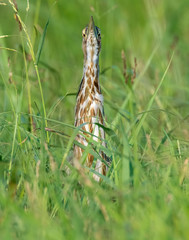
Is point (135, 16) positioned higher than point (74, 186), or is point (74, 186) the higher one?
point (135, 16)

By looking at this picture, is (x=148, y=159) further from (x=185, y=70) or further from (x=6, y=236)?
(x=185, y=70)

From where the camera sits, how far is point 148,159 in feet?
9.25

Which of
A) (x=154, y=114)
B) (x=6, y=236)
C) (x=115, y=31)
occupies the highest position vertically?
(x=115, y=31)

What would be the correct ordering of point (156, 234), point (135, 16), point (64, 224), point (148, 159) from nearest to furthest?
point (156, 234)
point (64, 224)
point (148, 159)
point (135, 16)

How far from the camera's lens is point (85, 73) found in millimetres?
3320

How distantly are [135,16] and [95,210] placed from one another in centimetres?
606

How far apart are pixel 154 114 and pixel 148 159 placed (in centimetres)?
90

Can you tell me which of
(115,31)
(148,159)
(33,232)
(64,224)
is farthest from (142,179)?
(115,31)

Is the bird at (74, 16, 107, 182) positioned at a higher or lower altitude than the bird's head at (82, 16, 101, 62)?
lower

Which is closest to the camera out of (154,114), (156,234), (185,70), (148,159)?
(156,234)

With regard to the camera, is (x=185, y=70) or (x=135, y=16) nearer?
(x=185, y=70)

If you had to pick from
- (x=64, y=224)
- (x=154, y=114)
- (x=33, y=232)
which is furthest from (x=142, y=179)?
(x=154, y=114)

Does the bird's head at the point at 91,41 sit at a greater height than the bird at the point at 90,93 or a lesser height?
Answer: greater

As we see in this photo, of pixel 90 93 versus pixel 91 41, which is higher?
pixel 91 41
